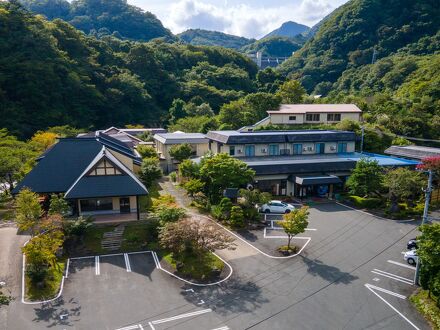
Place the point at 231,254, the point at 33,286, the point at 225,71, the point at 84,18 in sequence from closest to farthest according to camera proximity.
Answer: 1. the point at 33,286
2. the point at 231,254
3. the point at 225,71
4. the point at 84,18

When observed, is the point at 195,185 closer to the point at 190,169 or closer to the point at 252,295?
the point at 190,169

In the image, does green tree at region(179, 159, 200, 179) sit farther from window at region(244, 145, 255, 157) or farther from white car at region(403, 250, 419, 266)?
white car at region(403, 250, 419, 266)

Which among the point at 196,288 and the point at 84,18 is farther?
the point at 84,18

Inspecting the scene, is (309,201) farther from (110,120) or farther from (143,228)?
(110,120)

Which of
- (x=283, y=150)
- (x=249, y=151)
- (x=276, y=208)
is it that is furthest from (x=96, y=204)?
(x=283, y=150)

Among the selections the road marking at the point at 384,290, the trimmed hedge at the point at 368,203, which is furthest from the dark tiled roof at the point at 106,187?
the trimmed hedge at the point at 368,203

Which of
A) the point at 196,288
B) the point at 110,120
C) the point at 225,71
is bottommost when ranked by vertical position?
the point at 196,288

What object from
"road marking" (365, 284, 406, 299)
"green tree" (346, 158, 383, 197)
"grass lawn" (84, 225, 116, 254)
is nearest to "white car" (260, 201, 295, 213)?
"green tree" (346, 158, 383, 197)

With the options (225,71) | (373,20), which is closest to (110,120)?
(225,71)
